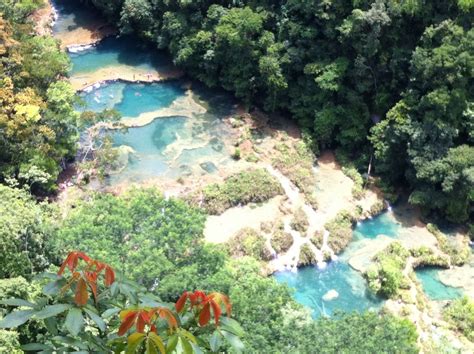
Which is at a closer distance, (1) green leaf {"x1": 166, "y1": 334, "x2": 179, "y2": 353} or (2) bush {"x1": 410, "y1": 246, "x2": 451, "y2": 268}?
(1) green leaf {"x1": 166, "y1": 334, "x2": 179, "y2": 353}

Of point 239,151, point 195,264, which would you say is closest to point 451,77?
point 239,151

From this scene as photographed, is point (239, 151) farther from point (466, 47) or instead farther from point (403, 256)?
point (466, 47)

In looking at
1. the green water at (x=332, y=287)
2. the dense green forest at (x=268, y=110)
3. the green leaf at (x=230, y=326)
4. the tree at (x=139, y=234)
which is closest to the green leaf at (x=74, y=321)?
the green leaf at (x=230, y=326)

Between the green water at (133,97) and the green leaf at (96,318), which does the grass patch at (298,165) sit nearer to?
the green water at (133,97)

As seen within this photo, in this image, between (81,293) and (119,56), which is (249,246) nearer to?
(119,56)

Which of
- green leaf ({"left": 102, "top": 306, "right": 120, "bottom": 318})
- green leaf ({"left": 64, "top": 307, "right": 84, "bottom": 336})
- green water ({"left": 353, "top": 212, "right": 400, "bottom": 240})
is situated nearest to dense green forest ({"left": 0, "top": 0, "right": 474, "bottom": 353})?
green water ({"left": 353, "top": 212, "right": 400, "bottom": 240})

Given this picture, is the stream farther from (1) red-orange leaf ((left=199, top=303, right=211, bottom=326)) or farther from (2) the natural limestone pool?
(1) red-orange leaf ((left=199, top=303, right=211, bottom=326))

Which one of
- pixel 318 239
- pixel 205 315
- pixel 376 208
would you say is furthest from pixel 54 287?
pixel 376 208
